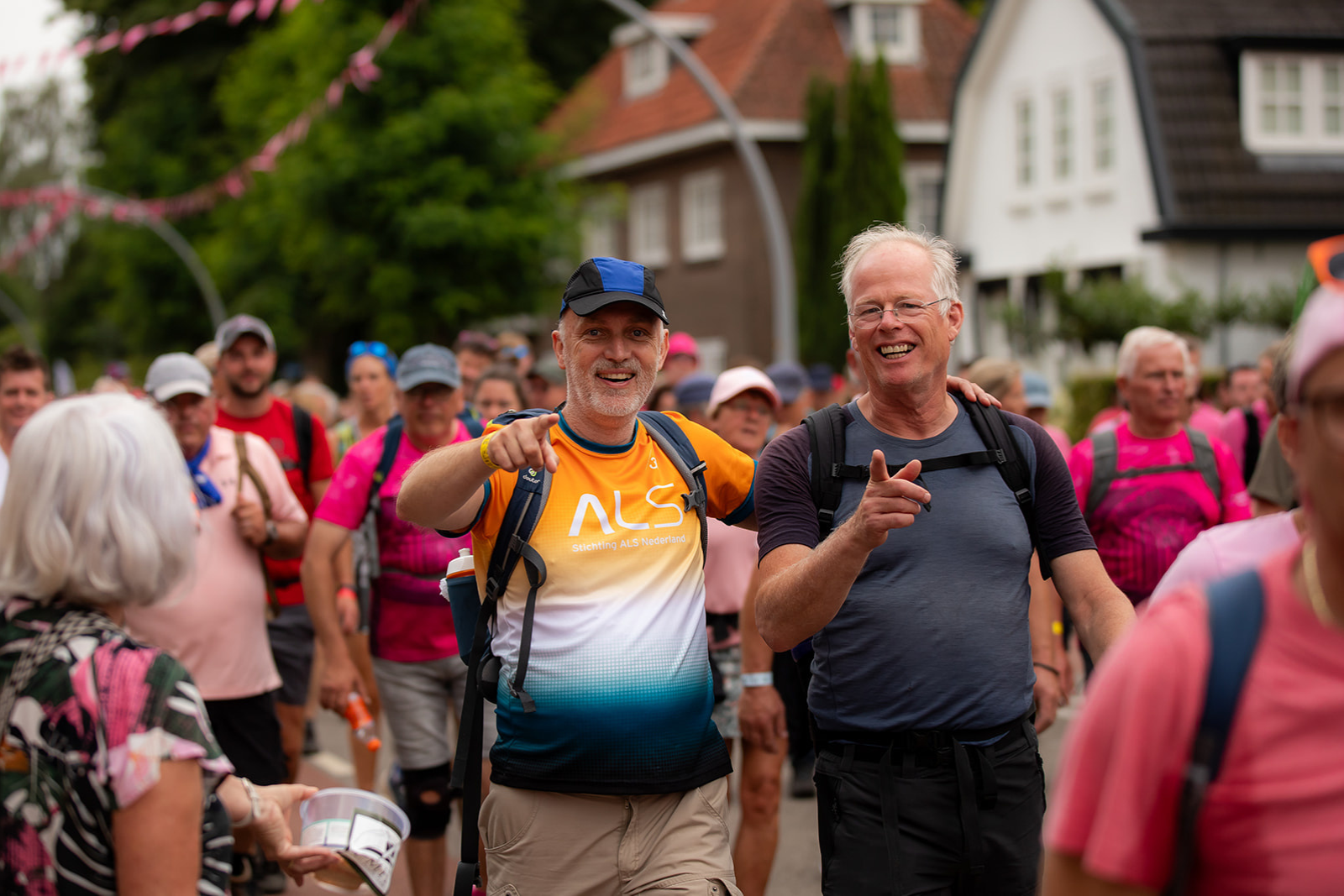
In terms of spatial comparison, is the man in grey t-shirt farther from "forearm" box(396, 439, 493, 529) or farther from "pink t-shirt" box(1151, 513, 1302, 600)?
"pink t-shirt" box(1151, 513, 1302, 600)

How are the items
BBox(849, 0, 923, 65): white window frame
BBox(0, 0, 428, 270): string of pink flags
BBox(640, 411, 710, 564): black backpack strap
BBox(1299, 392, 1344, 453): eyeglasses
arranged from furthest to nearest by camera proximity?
BBox(849, 0, 923, 65): white window frame → BBox(0, 0, 428, 270): string of pink flags → BBox(640, 411, 710, 564): black backpack strap → BBox(1299, 392, 1344, 453): eyeglasses

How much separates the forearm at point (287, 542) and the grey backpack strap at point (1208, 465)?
347cm

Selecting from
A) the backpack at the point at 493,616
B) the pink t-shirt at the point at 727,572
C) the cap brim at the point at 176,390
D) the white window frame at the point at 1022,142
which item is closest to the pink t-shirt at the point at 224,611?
the cap brim at the point at 176,390

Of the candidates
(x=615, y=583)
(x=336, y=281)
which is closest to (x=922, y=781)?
(x=615, y=583)

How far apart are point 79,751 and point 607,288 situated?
68.5 inches

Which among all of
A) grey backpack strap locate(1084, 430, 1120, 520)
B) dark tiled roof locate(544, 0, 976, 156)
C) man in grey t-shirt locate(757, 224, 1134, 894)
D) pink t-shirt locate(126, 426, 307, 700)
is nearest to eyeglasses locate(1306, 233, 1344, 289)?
man in grey t-shirt locate(757, 224, 1134, 894)

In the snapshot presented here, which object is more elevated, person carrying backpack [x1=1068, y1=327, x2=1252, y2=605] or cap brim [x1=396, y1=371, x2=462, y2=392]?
cap brim [x1=396, y1=371, x2=462, y2=392]

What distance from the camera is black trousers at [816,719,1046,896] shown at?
331 centimetres

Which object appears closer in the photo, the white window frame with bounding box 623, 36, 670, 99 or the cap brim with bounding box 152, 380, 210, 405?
the cap brim with bounding box 152, 380, 210, 405

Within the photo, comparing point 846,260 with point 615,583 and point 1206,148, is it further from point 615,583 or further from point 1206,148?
point 1206,148

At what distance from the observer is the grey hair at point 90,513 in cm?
236

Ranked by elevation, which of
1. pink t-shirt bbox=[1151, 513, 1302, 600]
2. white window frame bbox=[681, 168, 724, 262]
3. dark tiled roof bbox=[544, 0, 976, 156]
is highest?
dark tiled roof bbox=[544, 0, 976, 156]

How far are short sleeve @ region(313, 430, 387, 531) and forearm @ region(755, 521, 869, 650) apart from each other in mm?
2525

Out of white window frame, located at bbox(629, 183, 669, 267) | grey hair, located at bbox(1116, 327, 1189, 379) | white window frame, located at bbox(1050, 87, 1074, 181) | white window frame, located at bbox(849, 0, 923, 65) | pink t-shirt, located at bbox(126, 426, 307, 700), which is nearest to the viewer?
pink t-shirt, located at bbox(126, 426, 307, 700)
